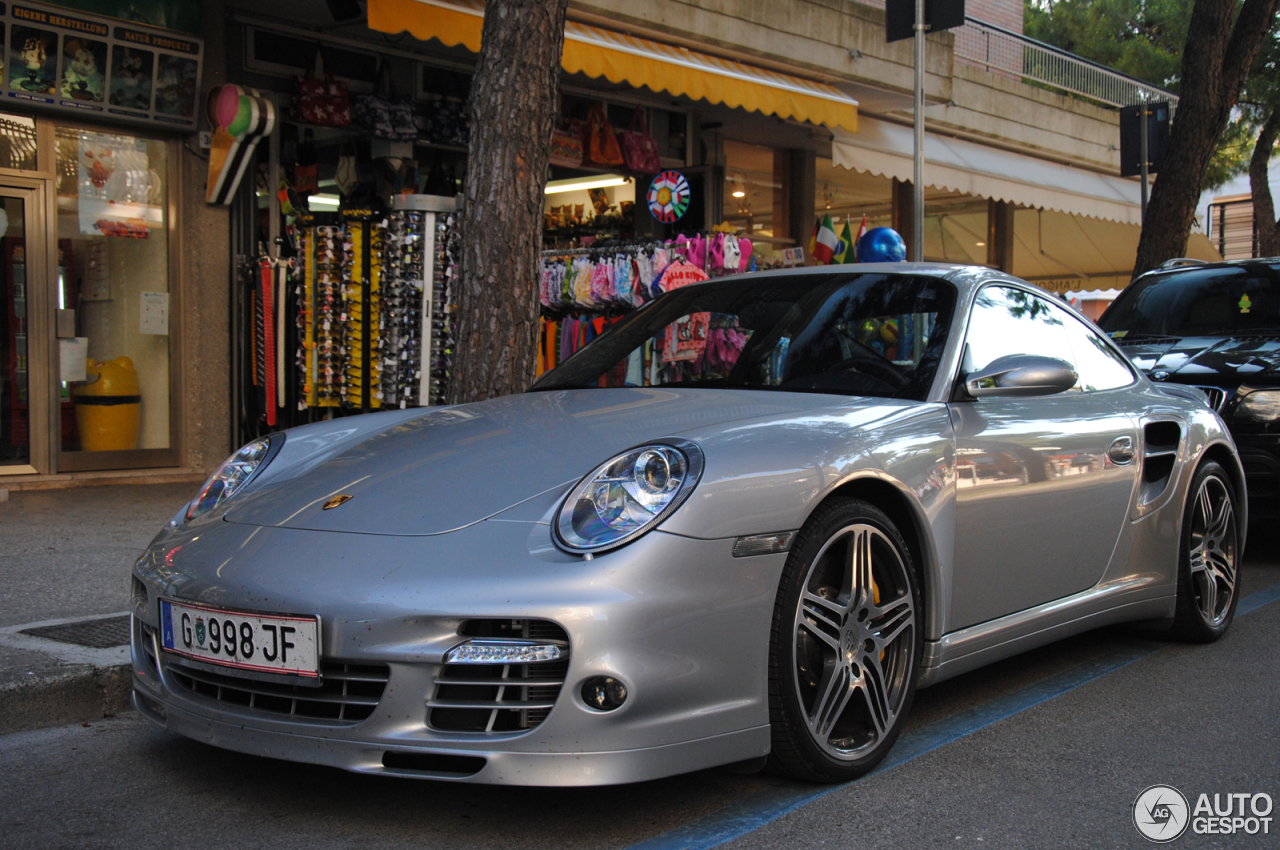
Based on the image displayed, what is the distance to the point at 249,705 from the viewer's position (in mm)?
2746

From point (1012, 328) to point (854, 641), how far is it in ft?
4.77

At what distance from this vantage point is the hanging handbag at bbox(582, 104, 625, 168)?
1143 cm

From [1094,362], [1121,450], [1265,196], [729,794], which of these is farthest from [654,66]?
[1265,196]

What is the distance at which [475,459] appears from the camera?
3.12 metres

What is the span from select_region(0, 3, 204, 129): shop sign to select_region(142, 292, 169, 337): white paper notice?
4.13 feet

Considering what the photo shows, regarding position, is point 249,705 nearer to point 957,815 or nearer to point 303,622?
point 303,622

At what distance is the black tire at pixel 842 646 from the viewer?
282 centimetres

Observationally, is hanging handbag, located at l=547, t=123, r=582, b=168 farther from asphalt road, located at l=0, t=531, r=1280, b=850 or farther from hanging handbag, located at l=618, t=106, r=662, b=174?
asphalt road, located at l=0, t=531, r=1280, b=850

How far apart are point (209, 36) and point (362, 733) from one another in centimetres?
753

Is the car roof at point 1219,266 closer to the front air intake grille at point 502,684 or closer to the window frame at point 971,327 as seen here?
the window frame at point 971,327

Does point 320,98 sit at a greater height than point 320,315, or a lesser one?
greater

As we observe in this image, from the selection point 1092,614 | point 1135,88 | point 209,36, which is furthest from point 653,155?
point 1135,88

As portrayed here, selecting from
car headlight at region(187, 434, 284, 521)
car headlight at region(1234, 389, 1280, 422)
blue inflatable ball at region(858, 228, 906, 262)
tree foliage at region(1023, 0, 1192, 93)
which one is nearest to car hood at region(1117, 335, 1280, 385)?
car headlight at region(1234, 389, 1280, 422)

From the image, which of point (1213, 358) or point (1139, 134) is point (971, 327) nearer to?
point (1213, 358)
